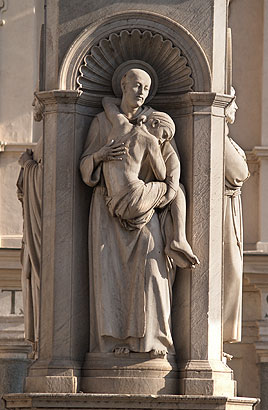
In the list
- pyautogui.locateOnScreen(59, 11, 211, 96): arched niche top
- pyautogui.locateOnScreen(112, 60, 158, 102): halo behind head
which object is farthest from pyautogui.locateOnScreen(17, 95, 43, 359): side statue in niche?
pyautogui.locateOnScreen(112, 60, 158, 102): halo behind head

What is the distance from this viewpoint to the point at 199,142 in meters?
17.8

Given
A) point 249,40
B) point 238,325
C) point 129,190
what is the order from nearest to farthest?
point 129,190 < point 238,325 < point 249,40

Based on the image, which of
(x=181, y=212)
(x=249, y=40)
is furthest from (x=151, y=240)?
(x=249, y=40)

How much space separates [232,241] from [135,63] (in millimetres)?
1633

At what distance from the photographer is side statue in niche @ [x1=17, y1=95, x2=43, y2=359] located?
60.0ft

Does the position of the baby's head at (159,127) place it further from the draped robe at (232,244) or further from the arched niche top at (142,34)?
the draped robe at (232,244)

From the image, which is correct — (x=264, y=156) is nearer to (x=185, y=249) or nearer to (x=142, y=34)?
(x=142, y=34)

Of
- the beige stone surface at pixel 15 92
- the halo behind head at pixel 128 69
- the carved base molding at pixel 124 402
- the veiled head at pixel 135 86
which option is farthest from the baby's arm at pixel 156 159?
the beige stone surface at pixel 15 92

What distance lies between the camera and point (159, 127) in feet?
58.3

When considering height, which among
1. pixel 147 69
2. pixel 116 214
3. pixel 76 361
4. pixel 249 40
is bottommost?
pixel 76 361

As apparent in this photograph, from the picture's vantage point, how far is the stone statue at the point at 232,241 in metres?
18.4

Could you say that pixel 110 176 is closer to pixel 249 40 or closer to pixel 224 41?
pixel 224 41

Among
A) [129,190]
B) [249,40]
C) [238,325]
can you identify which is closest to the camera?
[129,190]

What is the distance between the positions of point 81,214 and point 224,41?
1.72m
